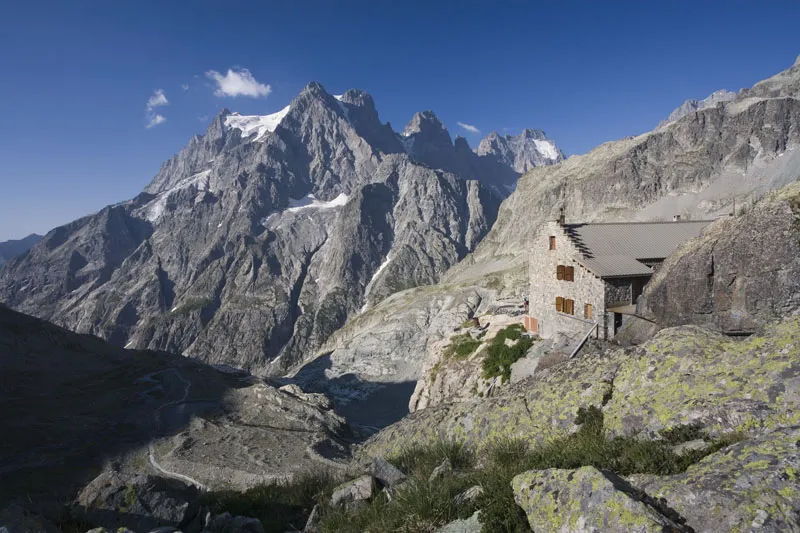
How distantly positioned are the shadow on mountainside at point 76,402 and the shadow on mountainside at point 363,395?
34771 millimetres

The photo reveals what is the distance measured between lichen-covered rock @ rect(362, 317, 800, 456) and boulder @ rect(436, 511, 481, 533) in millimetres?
3748

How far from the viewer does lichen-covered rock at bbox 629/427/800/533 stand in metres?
3.85

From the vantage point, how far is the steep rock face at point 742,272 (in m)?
14.1

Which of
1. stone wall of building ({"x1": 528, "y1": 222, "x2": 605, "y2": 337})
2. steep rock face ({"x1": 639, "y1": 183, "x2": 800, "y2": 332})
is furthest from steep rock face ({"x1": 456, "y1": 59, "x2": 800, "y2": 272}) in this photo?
steep rock face ({"x1": 639, "y1": 183, "x2": 800, "y2": 332})

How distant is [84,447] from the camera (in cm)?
3080

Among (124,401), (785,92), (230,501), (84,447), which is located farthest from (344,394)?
(785,92)

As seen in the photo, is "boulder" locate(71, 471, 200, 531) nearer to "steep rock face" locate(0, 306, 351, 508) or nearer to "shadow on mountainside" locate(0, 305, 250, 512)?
"shadow on mountainside" locate(0, 305, 250, 512)

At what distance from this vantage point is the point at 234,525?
26.2ft

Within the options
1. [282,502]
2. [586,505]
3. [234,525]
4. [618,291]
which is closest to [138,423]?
[282,502]

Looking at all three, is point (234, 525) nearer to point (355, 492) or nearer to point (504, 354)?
point (355, 492)

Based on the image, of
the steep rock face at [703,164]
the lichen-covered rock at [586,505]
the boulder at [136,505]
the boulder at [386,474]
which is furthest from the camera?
the steep rock face at [703,164]

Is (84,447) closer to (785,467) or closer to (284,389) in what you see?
(284,389)

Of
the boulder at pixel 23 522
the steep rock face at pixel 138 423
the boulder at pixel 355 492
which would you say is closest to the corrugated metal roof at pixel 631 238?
the steep rock face at pixel 138 423

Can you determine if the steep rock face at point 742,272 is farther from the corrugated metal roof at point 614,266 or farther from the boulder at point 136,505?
the boulder at point 136,505
